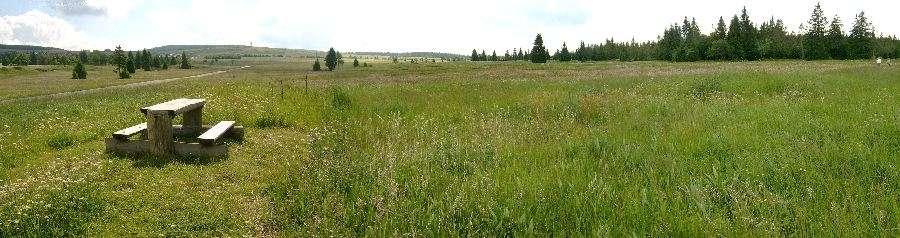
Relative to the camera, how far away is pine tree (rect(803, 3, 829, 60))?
277ft

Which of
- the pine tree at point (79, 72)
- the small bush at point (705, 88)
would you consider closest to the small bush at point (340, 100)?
the small bush at point (705, 88)

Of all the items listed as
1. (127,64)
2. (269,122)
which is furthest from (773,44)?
(127,64)

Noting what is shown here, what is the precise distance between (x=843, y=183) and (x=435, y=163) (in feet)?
13.8

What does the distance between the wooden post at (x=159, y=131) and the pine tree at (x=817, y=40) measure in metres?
97.2

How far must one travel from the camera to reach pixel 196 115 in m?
10.5

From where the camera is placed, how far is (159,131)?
25.6ft

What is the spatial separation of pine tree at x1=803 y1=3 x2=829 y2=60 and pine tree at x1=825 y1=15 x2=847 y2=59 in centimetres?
76

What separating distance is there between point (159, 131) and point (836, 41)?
327ft

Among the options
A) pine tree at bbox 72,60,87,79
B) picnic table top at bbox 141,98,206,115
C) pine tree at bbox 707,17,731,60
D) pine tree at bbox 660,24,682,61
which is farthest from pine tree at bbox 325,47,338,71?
picnic table top at bbox 141,98,206,115

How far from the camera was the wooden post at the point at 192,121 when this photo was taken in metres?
10.3

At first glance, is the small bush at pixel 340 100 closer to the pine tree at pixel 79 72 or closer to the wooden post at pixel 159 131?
the wooden post at pixel 159 131

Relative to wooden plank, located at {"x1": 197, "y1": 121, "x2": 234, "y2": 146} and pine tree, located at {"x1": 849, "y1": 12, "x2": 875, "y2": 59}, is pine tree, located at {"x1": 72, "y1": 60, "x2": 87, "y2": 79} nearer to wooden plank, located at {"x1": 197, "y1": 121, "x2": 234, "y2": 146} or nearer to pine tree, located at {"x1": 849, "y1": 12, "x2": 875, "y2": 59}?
wooden plank, located at {"x1": 197, "y1": 121, "x2": 234, "y2": 146}

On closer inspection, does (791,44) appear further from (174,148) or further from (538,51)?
(174,148)

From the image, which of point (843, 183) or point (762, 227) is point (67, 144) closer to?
point (762, 227)
